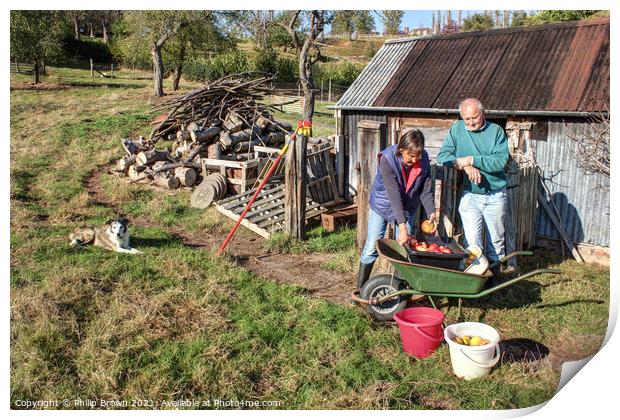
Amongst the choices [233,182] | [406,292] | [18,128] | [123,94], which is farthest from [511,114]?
[123,94]

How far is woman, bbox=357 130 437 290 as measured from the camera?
474 centimetres

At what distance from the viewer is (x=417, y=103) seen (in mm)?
8820

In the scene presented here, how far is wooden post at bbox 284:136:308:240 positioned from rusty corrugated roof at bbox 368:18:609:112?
7.55 ft

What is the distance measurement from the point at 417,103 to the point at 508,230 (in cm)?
297

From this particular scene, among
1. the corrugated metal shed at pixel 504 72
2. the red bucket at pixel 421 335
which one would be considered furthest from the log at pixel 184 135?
the red bucket at pixel 421 335

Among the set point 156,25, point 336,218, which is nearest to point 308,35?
point 156,25

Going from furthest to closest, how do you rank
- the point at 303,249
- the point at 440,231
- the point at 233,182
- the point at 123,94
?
1. the point at 123,94
2. the point at 233,182
3. the point at 303,249
4. the point at 440,231

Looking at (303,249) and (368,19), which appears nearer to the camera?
(303,249)

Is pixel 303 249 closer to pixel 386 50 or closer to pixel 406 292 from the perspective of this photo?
pixel 406 292

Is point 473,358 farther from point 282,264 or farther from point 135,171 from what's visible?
point 135,171

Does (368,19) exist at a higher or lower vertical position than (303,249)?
higher

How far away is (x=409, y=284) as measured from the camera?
480cm

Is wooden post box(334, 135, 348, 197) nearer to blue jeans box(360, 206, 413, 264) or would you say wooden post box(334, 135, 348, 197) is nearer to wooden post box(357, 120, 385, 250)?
wooden post box(357, 120, 385, 250)

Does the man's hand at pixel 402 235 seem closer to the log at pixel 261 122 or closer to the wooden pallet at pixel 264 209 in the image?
the wooden pallet at pixel 264 209
